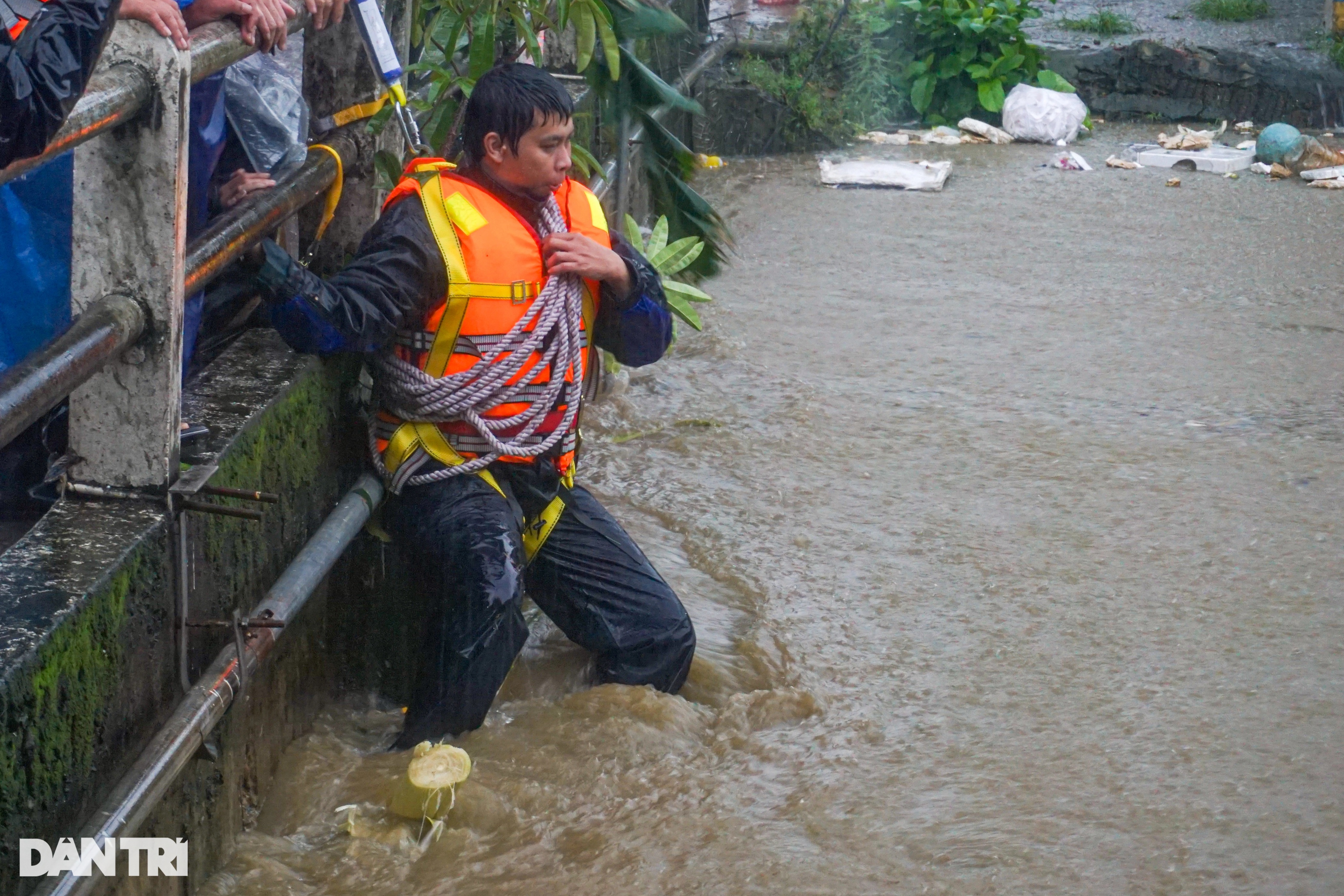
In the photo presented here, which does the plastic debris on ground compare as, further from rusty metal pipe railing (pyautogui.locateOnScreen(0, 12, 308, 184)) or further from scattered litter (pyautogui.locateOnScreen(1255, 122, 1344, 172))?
rusty metal pipe railing (pyautogui.locateOnScreen(0, 12, 308, 184))

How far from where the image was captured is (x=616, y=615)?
3.59 meters

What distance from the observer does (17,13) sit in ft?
6.63

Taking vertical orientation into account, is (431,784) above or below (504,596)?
below

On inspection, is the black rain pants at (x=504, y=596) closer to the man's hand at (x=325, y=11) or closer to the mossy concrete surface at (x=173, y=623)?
the mossy concrete surface at (x=173, y=623)

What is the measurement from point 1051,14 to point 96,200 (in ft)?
47.2

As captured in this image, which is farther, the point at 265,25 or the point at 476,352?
the point at 476,352

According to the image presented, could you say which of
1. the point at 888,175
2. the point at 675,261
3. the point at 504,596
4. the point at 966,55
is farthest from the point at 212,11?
the point at 966,55

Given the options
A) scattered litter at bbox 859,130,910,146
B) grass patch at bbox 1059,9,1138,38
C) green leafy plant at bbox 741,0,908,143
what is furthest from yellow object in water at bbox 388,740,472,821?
grass patch at bbox 1059,9,1138,38

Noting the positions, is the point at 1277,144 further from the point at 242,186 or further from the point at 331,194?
the point at 242,186

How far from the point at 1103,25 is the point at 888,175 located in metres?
5.39

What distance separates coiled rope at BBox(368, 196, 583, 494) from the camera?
328 cm

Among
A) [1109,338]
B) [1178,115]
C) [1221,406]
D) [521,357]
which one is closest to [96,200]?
[521,357]

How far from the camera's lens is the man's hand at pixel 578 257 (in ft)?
11.0

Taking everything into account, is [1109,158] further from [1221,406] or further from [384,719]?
[384,719]
